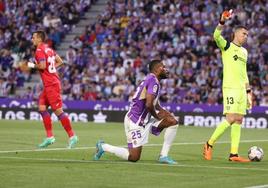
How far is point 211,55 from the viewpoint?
3462 centimetres

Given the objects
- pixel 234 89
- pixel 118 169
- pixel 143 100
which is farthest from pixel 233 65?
pixel 118 169

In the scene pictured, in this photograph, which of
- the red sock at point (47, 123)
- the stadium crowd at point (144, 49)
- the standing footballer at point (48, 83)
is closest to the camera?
the standing footballer at point (48, 83)

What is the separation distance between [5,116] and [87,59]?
490 cm

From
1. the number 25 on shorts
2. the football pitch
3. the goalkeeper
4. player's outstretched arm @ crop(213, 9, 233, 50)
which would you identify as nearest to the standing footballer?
the football pitch

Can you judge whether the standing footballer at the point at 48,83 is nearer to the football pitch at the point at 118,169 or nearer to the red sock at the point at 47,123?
the red sock at the point at 47,123

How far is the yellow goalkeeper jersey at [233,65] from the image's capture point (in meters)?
15.4

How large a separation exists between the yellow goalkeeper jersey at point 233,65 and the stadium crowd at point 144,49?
16.5 metres

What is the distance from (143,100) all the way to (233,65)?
7.39 ft

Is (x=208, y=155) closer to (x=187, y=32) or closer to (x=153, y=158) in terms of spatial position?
(x=153, y=158)

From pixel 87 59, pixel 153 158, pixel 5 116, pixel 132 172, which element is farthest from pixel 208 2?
pixel 132 172

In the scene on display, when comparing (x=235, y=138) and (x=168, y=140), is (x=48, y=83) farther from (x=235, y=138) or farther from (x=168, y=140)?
(x=235, y=138)

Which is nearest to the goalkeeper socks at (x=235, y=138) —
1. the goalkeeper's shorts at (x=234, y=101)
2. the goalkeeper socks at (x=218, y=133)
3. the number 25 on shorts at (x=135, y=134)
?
the goalkeeper socks at (x=218, y=133)

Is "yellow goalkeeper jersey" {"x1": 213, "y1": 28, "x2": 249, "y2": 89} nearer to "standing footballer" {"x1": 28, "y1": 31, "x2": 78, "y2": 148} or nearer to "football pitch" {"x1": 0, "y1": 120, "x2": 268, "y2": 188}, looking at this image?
"football pitch" {"x1": 0, "y1": 120, "x2": 268, "y2": 188}

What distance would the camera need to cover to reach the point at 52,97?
18078mm
